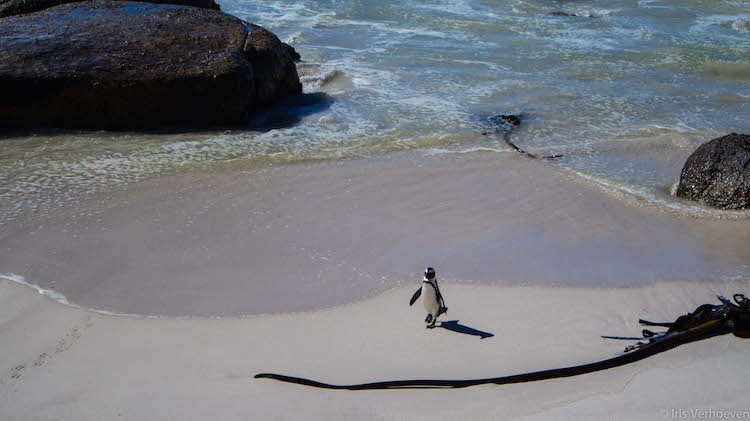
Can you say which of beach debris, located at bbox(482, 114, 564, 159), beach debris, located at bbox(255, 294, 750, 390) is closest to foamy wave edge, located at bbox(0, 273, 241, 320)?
beach debris, located at bbox(255, 294, 750, 390)

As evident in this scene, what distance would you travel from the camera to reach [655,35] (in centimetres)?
1304

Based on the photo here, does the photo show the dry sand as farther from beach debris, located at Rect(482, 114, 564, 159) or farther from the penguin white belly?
beach debris, located at Rect(482, 114, 564, 159)

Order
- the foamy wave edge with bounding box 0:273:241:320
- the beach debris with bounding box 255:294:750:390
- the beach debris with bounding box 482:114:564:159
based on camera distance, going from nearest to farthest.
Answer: the beach debris with bounding box 255:294:750:390 < the foamy wave edge with bounding box 0:273:241:320 < the beach debris with bounding box 482:114:564:159

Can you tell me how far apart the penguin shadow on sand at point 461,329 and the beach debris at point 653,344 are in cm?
46

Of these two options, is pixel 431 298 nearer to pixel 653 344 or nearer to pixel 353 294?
pixel 353 294

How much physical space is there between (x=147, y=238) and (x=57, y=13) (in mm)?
4483

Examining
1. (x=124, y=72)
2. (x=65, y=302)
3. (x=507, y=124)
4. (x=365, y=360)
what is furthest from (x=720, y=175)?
(x=124, y=72)

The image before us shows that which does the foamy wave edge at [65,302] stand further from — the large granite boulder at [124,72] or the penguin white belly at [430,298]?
the large granite boulder at [124,72]

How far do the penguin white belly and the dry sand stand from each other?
0.14 m

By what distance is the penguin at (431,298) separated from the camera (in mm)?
4367

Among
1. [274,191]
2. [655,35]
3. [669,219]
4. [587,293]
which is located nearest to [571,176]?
[669,219]

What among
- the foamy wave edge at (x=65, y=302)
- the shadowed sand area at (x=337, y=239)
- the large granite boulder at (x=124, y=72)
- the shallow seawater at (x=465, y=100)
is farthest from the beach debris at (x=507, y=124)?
the foamy wave edge at (x=65, y=302)

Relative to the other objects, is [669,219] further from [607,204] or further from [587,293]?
[587,293]

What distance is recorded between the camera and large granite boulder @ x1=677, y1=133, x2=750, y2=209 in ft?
20.7
